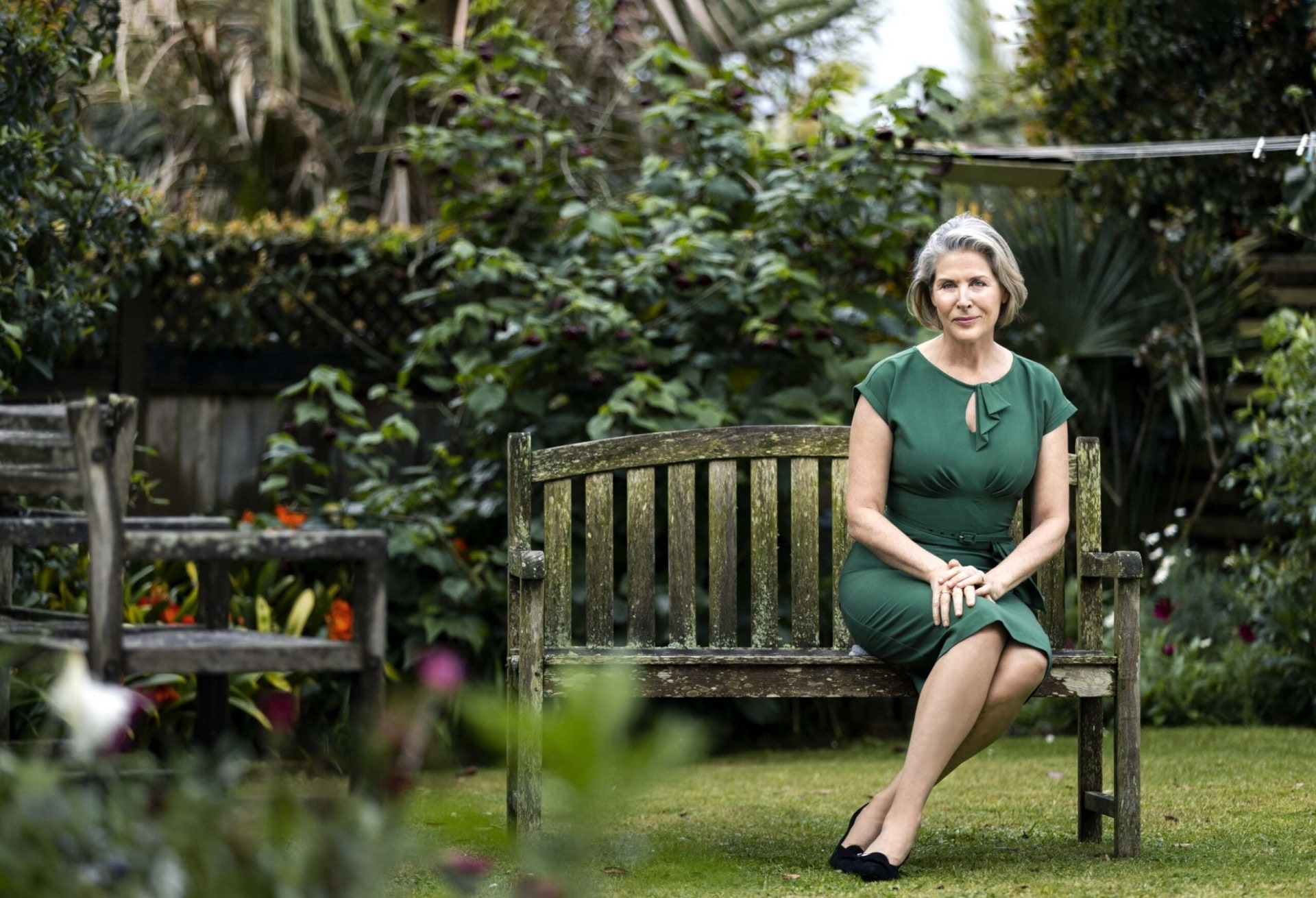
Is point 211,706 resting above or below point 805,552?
below

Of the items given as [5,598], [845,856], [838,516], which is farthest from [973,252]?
[5,598]

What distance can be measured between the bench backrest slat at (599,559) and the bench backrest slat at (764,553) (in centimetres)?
39

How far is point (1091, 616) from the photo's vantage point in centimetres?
384

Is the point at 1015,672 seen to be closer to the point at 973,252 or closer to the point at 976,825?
the point at 976,825

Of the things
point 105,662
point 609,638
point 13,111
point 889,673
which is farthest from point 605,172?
point 105,662

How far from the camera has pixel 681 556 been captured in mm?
4016

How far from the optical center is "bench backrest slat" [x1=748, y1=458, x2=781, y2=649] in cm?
401

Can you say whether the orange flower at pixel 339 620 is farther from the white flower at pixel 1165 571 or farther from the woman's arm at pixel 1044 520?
the white flower at pixel 1165 571

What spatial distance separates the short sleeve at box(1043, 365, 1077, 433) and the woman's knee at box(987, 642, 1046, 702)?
1.94ft

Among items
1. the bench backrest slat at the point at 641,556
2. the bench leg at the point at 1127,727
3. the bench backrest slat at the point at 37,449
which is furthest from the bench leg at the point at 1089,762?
the bench backrest slat at the point at 37,449

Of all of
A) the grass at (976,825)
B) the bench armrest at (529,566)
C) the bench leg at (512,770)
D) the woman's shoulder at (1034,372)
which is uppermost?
the woman's shoulder at (1034,372)

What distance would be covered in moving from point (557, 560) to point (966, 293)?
1.25 metres

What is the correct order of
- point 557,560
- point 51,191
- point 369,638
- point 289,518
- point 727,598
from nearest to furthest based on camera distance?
point 369,638 < point 557,560 < point 727,598 < point 51,191 < point 289,518

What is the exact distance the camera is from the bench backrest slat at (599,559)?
3.91 meters
